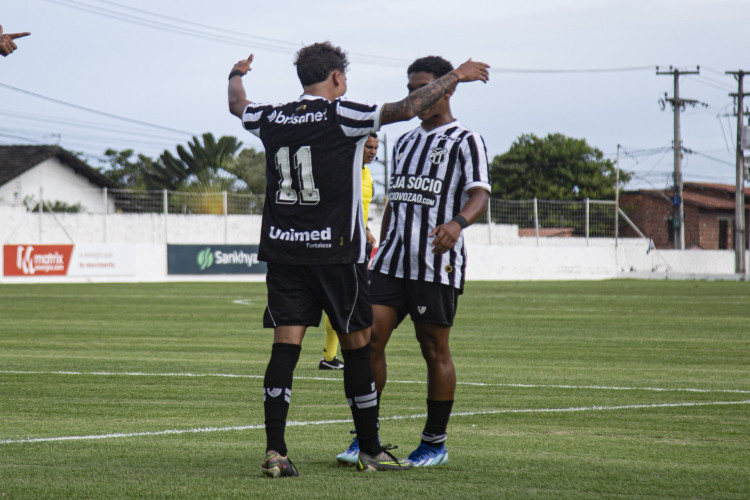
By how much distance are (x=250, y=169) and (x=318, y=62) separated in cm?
5097

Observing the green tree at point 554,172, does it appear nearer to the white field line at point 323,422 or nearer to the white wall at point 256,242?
the white wall at point 256,242

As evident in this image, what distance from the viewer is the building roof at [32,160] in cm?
5903

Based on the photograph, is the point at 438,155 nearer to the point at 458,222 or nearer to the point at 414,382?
the point at 458,222

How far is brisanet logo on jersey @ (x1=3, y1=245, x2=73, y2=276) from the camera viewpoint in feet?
110

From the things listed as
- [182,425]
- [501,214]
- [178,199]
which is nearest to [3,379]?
[182,425]

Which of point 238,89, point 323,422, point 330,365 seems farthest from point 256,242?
point 238,89

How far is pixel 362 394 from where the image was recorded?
5078 millimetres

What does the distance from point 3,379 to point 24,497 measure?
498 cm

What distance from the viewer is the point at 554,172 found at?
80.3 meters

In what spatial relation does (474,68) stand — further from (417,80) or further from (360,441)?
(360,441)

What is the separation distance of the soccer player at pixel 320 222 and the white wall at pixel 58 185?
55.9 m

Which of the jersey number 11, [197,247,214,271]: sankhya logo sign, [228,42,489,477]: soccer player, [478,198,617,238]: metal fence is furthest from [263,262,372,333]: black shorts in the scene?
[478,198,617,238]: metal fence

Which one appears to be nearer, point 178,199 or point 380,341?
point 380,341

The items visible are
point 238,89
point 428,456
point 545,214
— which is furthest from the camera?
point 545,214
